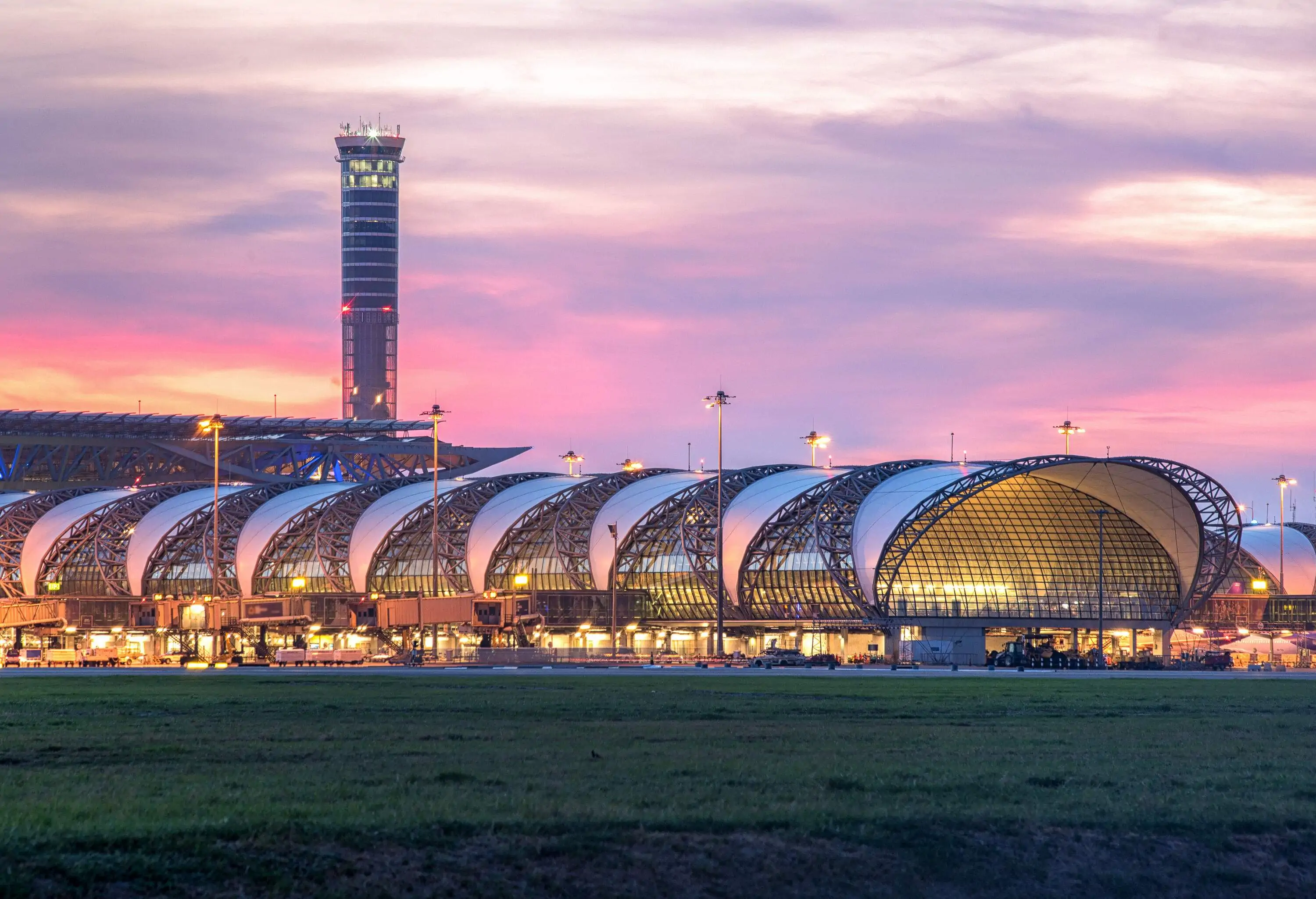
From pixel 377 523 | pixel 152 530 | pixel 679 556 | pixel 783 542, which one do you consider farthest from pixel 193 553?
pixel 783 542

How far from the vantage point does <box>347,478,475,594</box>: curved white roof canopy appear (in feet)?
465

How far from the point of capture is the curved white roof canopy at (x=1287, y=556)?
6531 inches

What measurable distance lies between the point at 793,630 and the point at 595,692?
222ft

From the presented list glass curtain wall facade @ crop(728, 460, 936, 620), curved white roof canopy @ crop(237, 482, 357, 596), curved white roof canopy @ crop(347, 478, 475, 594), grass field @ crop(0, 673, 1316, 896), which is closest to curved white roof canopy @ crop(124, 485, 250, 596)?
curved white roof canopy @ crop(237, 482, 357, 596)

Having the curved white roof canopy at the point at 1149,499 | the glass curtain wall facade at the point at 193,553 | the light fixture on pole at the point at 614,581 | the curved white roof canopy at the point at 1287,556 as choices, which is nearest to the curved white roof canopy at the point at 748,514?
the light fixture on pole at the point at 614,581

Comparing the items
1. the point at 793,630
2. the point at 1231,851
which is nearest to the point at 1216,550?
the point at 793,630

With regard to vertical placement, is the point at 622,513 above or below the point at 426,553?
above

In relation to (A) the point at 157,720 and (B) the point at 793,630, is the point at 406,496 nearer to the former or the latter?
(B) the point at 793,630

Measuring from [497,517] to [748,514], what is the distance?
2153 centimetres

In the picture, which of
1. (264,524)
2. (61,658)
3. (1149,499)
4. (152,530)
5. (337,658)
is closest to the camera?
(337,658)

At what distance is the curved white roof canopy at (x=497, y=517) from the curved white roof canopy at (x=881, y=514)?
2527 cm

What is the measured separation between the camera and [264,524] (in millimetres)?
149625

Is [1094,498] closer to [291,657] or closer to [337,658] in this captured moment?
[337,658]

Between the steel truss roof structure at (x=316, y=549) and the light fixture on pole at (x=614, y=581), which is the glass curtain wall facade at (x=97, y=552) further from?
the light fixture on pole at (x=614, y=581)
